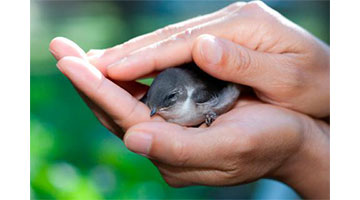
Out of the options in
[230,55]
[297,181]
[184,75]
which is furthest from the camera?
[297,181]

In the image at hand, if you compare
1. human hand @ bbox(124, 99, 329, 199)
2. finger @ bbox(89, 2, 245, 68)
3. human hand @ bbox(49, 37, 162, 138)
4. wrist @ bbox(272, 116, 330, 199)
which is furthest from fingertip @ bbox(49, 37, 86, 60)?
wrist @ bbox(272, 116, 330, 199)

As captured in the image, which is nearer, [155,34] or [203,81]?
[203,81]

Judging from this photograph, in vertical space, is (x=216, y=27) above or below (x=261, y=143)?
above

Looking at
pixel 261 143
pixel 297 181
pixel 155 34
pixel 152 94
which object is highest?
pixel 155 34

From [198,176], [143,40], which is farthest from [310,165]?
[143,40]

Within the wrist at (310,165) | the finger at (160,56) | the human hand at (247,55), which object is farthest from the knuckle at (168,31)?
the wrist at (310,165)

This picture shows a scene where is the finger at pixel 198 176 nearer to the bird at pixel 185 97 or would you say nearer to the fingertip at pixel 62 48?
the bird at pixel 185 97

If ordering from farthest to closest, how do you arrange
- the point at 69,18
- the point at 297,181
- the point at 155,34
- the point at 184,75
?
the point at 69,18 < the point at 297,181 < the point at 155,34 < the point at 184,75

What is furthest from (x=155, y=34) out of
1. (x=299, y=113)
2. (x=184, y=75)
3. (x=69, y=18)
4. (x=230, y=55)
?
(x=69, y=18)

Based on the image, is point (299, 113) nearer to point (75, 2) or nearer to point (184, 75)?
point (184, 75)
